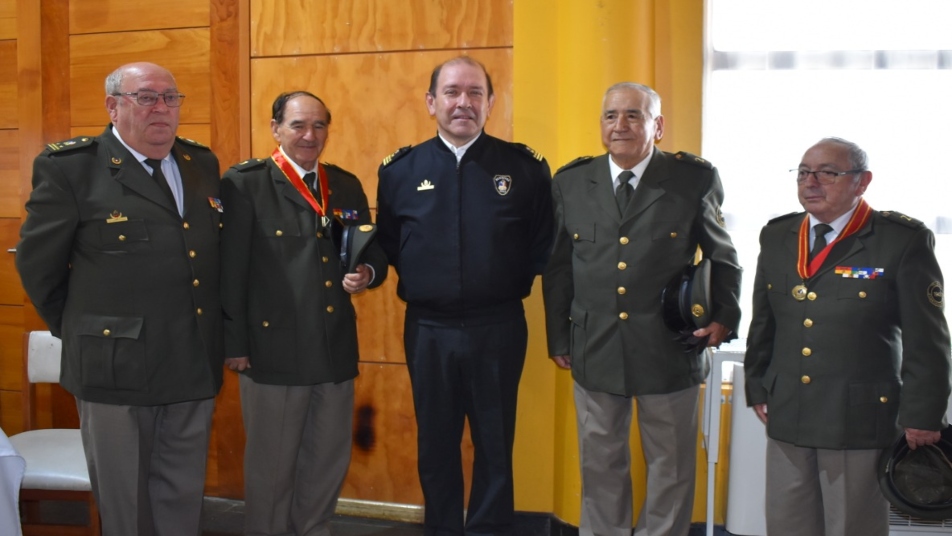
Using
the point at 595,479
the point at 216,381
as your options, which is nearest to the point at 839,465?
the point at 595,479

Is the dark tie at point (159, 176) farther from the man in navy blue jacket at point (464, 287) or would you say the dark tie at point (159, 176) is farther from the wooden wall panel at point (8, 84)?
the wooden wall panel at point (8, 84)

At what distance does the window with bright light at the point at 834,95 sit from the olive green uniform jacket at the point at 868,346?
1092mm

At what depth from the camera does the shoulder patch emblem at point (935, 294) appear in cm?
227

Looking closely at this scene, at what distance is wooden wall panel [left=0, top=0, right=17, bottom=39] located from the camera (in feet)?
12.8

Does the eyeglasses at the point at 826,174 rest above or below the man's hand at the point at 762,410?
above

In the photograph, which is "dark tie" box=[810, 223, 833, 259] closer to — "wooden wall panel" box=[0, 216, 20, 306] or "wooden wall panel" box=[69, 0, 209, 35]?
"wooden wall panel" box=[69, 0, 209, 35]

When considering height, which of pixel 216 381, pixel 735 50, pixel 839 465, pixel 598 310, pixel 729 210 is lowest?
pixel 839 465

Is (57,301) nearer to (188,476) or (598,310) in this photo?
(188,476)

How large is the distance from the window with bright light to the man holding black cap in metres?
0.76

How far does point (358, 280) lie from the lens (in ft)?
9.17

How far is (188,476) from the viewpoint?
8.52 ft

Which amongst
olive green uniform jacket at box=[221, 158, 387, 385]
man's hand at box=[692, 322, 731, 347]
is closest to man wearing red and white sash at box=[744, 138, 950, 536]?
man's hand at box=[692, 322, 731, 347]

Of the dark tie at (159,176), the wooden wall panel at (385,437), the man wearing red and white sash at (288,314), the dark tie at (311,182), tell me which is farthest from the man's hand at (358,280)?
the wooden wall panel at (385,437)

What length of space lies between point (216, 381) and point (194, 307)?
0.26 metres
